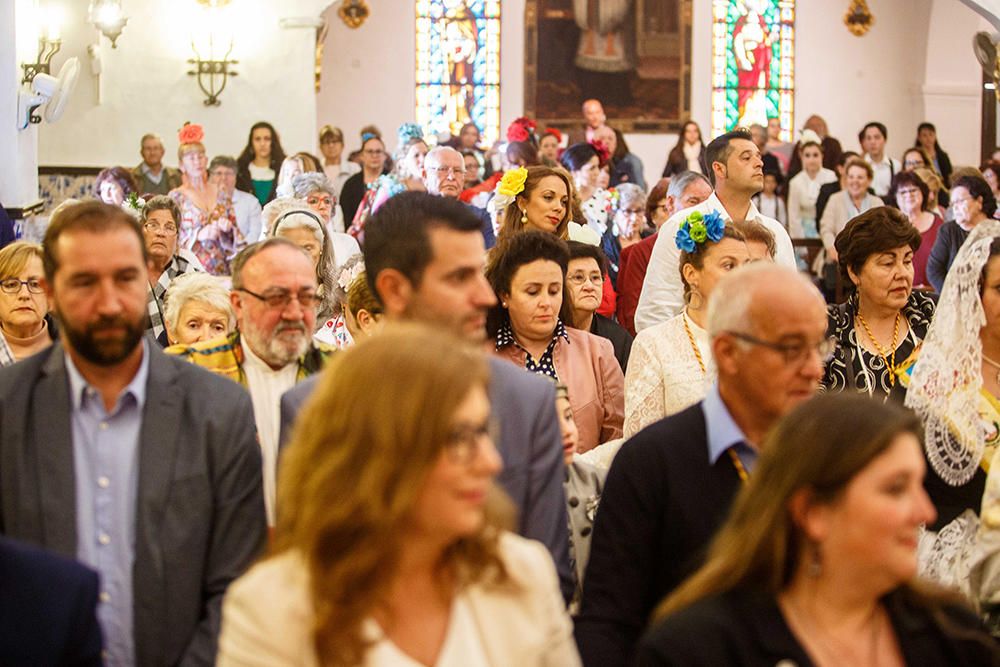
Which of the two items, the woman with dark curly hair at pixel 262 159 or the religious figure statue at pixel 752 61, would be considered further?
the religious figure statue at pixel 752 61

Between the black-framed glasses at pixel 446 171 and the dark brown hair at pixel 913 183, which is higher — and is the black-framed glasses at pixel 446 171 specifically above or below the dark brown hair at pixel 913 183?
above

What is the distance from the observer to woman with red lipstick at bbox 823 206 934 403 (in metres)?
5.62

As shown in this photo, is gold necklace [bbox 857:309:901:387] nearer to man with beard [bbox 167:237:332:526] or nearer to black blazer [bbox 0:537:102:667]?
man with beard [bbox 167:237:332:526]

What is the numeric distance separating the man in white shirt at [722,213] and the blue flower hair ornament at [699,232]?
1.10 metres

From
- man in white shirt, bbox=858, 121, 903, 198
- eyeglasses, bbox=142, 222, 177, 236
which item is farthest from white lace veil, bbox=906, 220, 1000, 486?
man in white shirt, bbox=858, 121, 903, 198

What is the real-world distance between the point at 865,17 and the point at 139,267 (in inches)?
766

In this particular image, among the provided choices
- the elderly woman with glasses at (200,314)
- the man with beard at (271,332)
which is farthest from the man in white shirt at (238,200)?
the man with beard at (271,332)

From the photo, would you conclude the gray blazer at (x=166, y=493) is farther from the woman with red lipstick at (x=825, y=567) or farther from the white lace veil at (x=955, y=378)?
the white lace veil at (x=955, y=378)

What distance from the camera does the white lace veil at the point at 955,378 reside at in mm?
4457

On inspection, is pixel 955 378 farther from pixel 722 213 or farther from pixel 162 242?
pixel 162 242

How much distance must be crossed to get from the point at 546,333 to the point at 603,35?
Answer: 57.4ft

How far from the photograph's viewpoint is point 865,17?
21516 mm

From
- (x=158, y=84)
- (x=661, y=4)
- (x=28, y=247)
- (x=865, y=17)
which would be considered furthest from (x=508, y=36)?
(x=28, y=247)

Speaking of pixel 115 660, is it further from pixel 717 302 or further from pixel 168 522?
pixel 717 302
